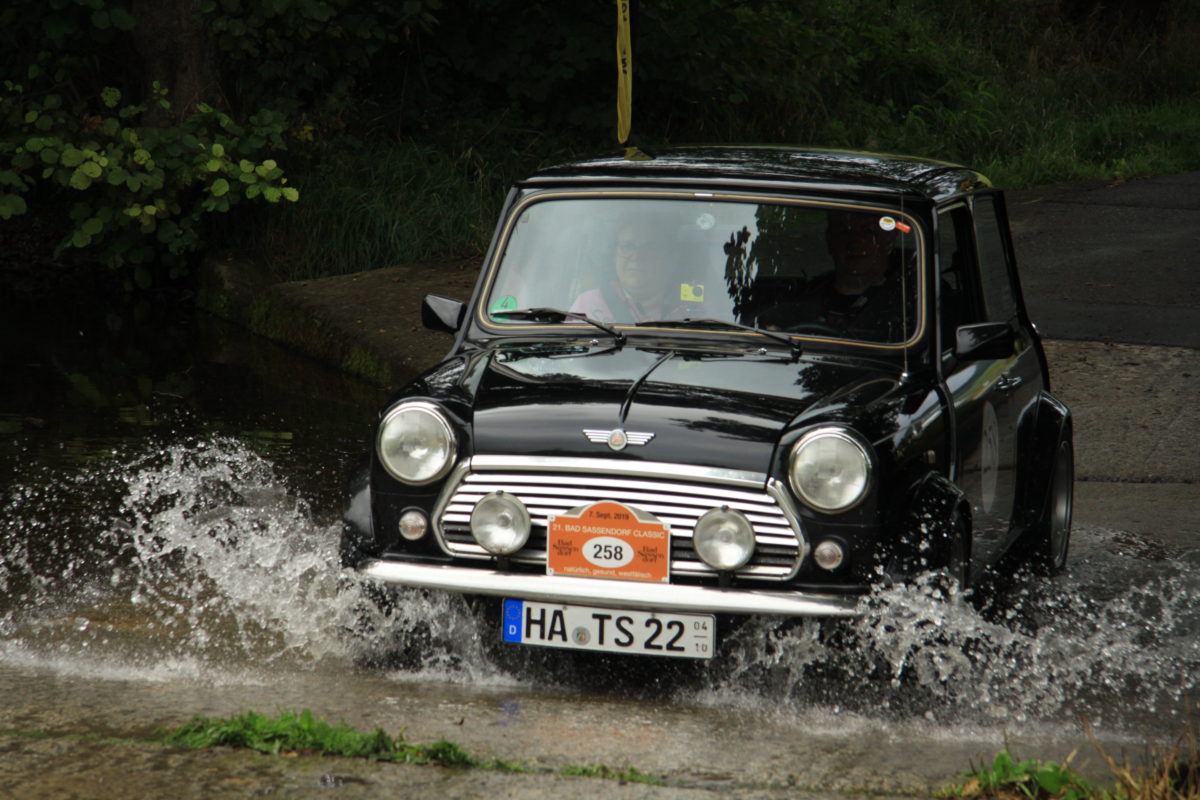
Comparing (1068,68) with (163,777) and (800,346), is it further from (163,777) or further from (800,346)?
(163,777)

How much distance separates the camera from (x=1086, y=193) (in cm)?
1512

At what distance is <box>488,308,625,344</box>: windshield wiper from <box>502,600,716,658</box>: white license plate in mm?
1084

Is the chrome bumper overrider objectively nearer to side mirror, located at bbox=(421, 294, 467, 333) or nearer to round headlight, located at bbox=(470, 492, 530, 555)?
round headlight, located at bbox=(470, 492, 530, 555)

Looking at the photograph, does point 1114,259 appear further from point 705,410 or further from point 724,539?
point 724,539

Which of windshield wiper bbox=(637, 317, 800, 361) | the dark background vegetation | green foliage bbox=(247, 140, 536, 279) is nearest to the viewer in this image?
windshield wiper bbox=(637, 317, 800, 361)

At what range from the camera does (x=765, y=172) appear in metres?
5.40

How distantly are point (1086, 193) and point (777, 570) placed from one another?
38.8 feet

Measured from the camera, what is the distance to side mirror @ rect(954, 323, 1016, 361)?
16.6 feet

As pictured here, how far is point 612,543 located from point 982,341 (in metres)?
1.54

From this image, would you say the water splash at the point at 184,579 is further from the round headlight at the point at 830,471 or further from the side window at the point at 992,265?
the side window at the point at 992,265

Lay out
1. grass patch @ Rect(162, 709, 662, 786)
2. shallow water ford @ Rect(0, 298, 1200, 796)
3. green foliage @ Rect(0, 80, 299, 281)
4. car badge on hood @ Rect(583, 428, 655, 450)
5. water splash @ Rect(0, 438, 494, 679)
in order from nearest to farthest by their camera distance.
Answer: grass patch @ Rect(162, 709, 662, 786), shallow water ford @ Rect(0, 298, 1200, 796), car badge on hood @ Rect(583, 428, 655, 450), water splash @ Rect(0, 438, 494, 679), green foliage @ Rect(0, 80, 299, 281)

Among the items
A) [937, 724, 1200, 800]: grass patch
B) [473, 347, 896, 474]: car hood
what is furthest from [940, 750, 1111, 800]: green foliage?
[473, 347, 896, 474]: car hood

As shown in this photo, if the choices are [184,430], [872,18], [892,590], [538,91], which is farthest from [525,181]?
[872,18]

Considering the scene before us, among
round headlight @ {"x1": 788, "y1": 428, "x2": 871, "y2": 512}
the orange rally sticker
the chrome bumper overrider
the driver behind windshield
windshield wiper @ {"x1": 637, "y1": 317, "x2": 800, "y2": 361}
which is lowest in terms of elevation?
the chrome bumper overrider
